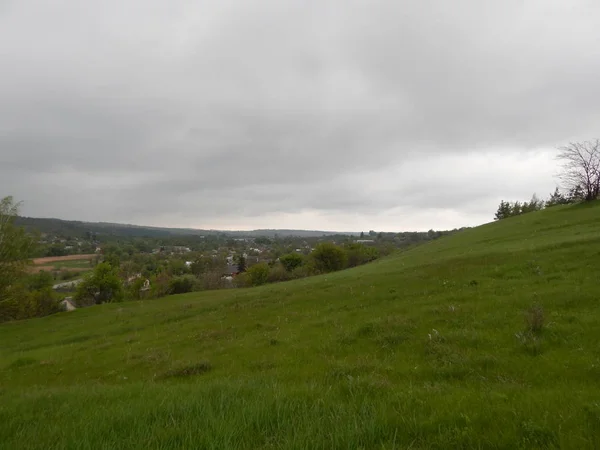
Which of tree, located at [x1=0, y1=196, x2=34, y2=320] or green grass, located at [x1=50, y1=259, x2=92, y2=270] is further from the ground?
tree, located at [x1=0, y1=196, x2=34, y2=320]

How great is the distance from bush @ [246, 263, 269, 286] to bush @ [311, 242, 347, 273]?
41.3 ft

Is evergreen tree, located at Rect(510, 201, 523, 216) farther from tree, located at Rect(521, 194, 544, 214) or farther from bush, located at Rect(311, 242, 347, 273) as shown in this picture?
bush, located at Rect(311, 242, 347, 273)

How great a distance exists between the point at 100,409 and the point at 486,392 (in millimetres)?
6084

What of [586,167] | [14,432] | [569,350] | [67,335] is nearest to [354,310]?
[569,350]

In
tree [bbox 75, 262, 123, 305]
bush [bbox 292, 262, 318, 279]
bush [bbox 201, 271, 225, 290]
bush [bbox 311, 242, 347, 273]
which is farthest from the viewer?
bush [bbox 201, 271, 225, 290]

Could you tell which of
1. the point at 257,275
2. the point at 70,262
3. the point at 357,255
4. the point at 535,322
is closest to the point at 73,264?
the point at 70,262

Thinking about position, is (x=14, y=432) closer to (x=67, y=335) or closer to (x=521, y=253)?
(x=521, y=253)

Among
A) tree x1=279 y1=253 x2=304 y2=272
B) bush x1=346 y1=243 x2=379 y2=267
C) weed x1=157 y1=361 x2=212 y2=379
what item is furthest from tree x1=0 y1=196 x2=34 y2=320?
bush x1=346 y1=243 x2=379 y2=267

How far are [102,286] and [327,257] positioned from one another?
151 ft

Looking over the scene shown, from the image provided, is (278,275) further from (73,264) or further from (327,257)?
(73,264)

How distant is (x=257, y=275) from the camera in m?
83.4

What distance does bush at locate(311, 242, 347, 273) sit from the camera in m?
80.5

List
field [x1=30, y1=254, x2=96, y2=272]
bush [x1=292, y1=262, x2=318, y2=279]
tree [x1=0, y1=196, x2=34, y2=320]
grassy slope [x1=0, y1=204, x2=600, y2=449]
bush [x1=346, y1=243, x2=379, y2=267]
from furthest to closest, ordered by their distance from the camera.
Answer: field [x1=30, y1=254, x2=96, y2=272]
bush [x1=346, y1=243, x2=379, y2=267]
bush [x1=292, y1=262, x2=318, y2=279]
tree [x1=0, y1=196, x2=34, y2=320]
grassy slope [x1=0, y1=204, x2=600, y2=449]

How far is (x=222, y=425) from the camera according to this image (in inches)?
168
